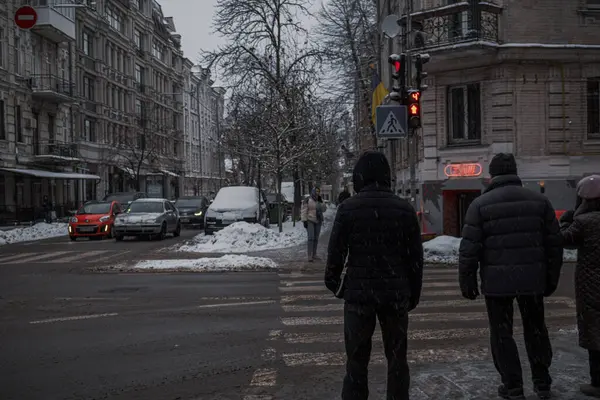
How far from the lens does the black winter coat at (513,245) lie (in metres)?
4.57

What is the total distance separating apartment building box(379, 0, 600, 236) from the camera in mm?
18531

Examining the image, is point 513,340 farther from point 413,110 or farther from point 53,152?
point 53,152

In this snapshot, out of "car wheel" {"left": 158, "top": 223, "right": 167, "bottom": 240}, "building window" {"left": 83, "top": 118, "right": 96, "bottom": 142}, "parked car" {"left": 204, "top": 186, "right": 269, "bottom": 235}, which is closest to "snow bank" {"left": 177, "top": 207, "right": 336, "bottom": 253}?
"parked car" {"left": 204, "top": 186, "right": 269, "bottom": 235}

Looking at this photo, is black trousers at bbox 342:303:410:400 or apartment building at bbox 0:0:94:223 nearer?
black trousers at bbox 342:303:410:400

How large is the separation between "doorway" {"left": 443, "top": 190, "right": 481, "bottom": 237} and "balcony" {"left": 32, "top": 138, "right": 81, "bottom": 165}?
1122 inches

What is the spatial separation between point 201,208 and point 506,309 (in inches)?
1193

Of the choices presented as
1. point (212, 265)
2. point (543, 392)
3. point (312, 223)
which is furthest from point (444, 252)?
point (543, 392)

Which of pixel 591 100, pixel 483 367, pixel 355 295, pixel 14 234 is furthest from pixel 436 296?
pixel 14 234

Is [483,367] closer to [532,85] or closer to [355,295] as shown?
[355,295]

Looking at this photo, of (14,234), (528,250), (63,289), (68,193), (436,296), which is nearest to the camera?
(528,250)

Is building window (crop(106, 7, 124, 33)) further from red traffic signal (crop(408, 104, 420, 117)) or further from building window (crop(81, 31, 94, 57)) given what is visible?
red traffic signal (crop(408, 104, 420, 117))

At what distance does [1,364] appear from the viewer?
6086 mm

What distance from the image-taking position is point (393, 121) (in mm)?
13883

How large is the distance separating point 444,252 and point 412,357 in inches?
402
